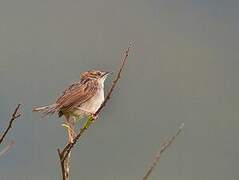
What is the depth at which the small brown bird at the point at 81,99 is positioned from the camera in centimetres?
502

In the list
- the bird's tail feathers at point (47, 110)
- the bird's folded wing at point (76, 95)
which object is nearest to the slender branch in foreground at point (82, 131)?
the bird's tail feathers at point (47, 110)

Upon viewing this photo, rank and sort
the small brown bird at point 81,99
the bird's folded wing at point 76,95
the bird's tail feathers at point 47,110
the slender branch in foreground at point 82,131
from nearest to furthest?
the slender branch in foreground at point 82,131 < the bird's tail feathers at point 47,110 < the small brown bird at point 81,99 < the bird's folded wing at point 76,95

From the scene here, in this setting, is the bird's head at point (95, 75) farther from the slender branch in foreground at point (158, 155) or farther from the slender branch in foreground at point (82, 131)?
the slender branch in foreground at point (158, 155)

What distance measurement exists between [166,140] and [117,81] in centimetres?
42

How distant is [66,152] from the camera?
128 inches

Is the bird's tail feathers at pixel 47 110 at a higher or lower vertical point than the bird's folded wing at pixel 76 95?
lower

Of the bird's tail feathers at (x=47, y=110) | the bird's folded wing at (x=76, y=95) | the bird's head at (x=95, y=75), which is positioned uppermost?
the bird's head at (x=95, y=75)

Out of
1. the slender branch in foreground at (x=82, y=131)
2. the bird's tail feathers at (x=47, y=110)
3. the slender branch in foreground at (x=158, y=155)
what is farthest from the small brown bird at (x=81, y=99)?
the slender branch in foreground at (x=158, y=155)

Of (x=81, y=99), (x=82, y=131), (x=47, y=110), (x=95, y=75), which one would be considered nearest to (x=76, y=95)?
(x=81, y=99)

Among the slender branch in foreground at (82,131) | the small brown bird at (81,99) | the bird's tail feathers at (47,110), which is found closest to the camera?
the slender branch in foreground at (82,131)

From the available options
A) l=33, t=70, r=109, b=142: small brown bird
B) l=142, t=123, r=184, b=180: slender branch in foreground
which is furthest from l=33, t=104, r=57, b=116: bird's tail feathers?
l=142, t=123, r=184, b=180: slender branch in foreground

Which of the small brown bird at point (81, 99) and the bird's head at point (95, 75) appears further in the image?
the bird's head at point (95, 75)

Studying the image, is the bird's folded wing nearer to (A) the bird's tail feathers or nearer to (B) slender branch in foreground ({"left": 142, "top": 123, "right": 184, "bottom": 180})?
(A) the bird's tail feathers

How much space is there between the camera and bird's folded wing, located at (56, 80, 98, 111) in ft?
16.9
